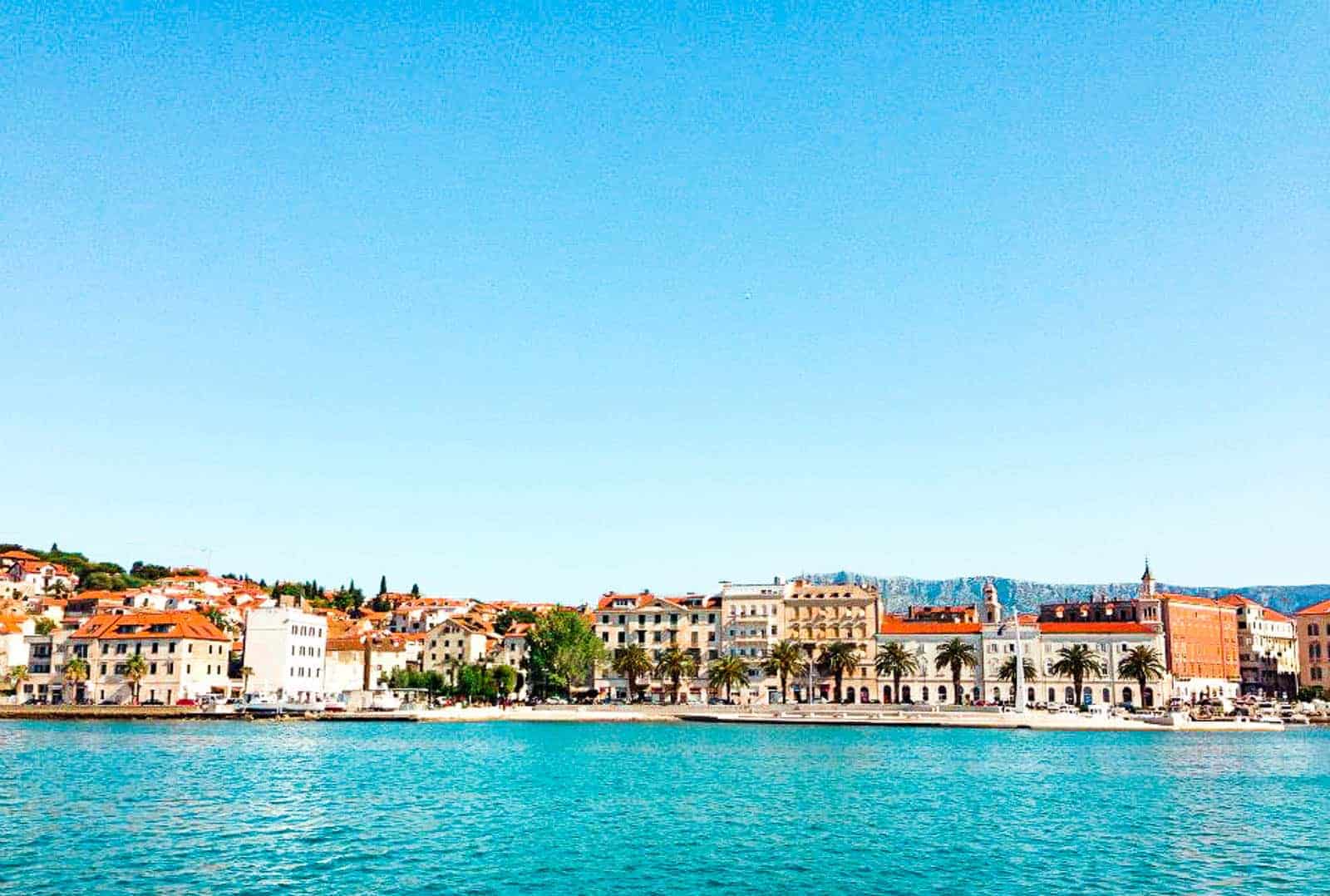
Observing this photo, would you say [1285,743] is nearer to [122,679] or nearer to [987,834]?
[987,834]

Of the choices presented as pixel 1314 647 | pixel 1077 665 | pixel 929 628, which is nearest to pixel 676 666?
pixel 929 628

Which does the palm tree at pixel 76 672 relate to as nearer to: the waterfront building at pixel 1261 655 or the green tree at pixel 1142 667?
the green tree at pixel 1142 667

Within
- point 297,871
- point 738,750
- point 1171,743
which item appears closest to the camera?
point 297,871

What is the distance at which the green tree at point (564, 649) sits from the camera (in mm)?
126375

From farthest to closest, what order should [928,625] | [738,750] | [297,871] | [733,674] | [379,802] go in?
1. [928,625]
2. [733,674]
3. [738,750]
4. [379,802]
5. [297,871]

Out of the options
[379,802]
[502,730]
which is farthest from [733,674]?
[379,802]

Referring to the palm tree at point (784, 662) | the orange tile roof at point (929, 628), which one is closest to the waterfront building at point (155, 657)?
the palm tree at point (784, 662)

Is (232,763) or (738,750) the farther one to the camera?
(738,750)

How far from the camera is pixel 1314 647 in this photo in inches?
6304

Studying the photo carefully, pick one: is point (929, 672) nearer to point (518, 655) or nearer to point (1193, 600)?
point (1193, 600)

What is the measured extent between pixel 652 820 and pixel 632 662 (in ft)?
289

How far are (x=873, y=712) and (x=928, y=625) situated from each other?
24.4m

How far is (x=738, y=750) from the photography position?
73438 mm

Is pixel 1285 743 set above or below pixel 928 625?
→ below
